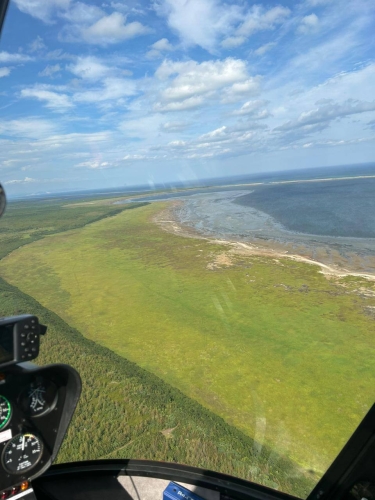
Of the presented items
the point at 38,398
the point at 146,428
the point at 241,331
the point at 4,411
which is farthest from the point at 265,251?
the point at 4,411

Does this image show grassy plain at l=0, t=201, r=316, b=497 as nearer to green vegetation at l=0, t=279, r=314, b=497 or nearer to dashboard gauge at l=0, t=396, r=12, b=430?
green vegetation at l=0, t=279, r=314, b=497

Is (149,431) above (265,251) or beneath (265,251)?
above

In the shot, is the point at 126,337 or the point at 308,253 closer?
the point at 126,337

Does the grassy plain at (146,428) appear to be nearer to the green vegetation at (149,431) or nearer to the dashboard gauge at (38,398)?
the green vegetation at (149,431)

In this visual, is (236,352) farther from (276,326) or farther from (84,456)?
(84,456)

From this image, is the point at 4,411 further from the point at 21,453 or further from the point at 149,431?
the point at 149,431

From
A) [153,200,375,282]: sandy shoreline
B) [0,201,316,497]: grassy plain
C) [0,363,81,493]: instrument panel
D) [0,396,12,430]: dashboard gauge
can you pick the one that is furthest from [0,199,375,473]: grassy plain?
[0,396,12,430]: dashboard gauge

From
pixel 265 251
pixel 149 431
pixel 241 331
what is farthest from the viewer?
pixel 265 251

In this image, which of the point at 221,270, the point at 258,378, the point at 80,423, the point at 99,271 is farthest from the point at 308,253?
the point at 80,423
